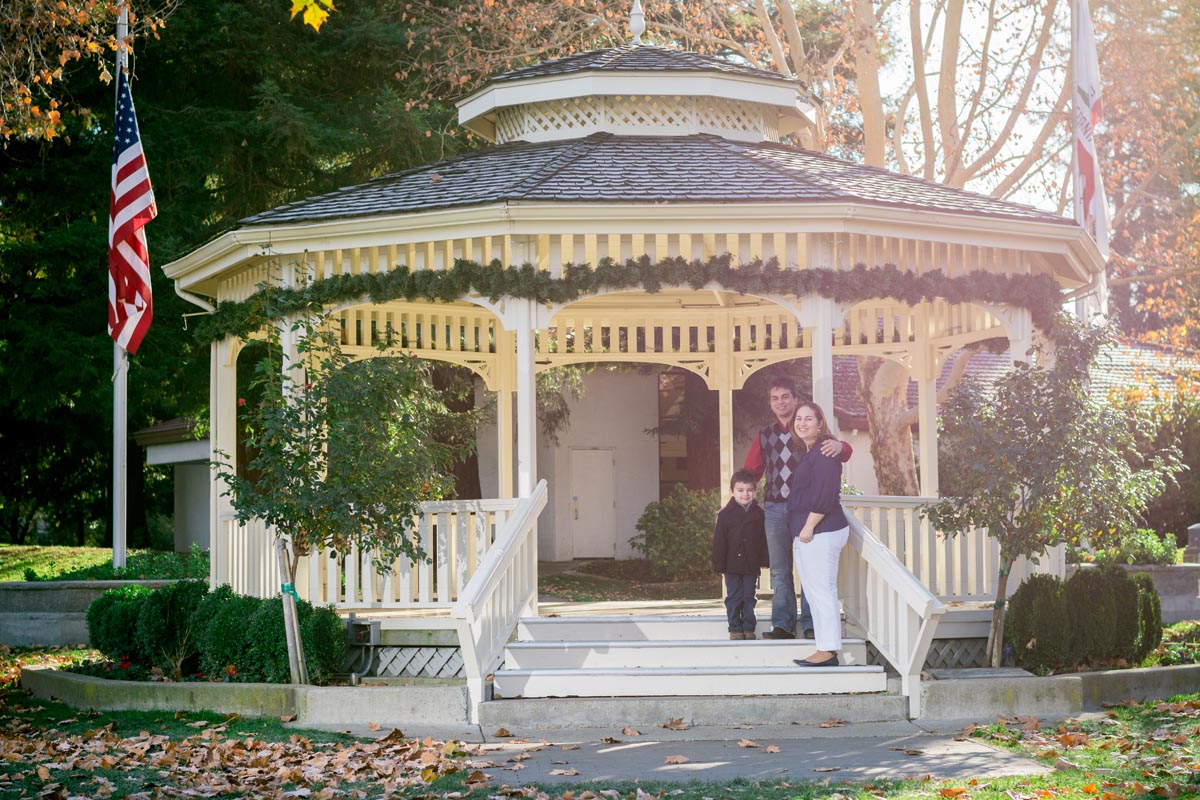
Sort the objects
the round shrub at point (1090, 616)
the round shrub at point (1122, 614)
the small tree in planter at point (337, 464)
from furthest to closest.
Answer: the round shrub at point (1122, 614)
the round shrub at point (1090, 616)
the small tree in planter at point (337, 464)

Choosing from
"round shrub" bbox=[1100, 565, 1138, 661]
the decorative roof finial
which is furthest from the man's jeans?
the decorative roof finial

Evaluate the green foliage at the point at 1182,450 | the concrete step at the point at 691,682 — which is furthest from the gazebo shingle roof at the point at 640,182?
the green foliage at the point at 1182,450

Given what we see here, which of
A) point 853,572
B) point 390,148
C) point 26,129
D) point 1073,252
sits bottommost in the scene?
point 853,572

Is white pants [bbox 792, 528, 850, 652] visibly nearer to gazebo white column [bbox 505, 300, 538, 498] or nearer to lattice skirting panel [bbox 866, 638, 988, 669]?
lattice skirting panel [bbox 866, 638, 988, 669]

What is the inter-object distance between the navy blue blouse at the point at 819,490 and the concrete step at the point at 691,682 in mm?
1051

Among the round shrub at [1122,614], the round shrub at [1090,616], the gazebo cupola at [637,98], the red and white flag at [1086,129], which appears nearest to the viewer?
the round shrub at [1090,616]

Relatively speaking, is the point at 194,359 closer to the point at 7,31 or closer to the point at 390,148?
the point at 390,148

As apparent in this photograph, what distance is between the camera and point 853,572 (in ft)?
34.9

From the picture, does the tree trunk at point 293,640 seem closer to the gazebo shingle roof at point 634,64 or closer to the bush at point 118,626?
the bush at point 118,626

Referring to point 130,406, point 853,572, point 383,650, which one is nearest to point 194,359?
point 130,406

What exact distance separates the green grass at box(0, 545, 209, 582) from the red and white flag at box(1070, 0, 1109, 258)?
12.0 meters

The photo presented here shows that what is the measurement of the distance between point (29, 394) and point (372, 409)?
1352 centimetres

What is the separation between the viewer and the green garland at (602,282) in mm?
11297

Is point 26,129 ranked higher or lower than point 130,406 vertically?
higher
